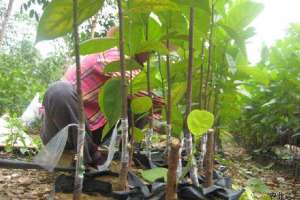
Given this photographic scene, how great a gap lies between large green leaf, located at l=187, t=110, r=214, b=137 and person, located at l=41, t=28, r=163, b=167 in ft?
1.70

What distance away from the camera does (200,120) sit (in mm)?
966

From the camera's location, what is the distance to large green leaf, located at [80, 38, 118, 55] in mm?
1086

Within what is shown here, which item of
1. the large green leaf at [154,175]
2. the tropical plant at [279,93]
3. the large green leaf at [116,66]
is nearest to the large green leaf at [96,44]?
the large green leaf at [116,66]

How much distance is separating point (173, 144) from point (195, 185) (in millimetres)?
313

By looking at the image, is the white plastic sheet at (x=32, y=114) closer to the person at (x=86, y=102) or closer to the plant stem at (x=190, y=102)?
the person at (x=86, y=102)

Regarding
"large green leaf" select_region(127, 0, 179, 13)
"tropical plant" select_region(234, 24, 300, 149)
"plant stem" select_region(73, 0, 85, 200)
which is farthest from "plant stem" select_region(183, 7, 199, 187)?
"tropical plant" select_region(234, 24, 300, 149)

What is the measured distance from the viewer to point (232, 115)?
175cm

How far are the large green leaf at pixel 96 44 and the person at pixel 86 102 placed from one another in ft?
0.91

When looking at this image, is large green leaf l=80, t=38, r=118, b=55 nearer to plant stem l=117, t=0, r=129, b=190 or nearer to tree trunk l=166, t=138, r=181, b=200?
plant stem l=117, t=0, r=129, b=190

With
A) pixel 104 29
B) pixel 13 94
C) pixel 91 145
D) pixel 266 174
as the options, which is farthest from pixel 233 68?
pixel 104 29

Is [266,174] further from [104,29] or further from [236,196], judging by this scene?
[104,29]

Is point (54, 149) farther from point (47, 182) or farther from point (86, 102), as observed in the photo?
point (86, 102)

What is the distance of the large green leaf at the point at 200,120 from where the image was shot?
0.96 m

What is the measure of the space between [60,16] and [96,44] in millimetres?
212
